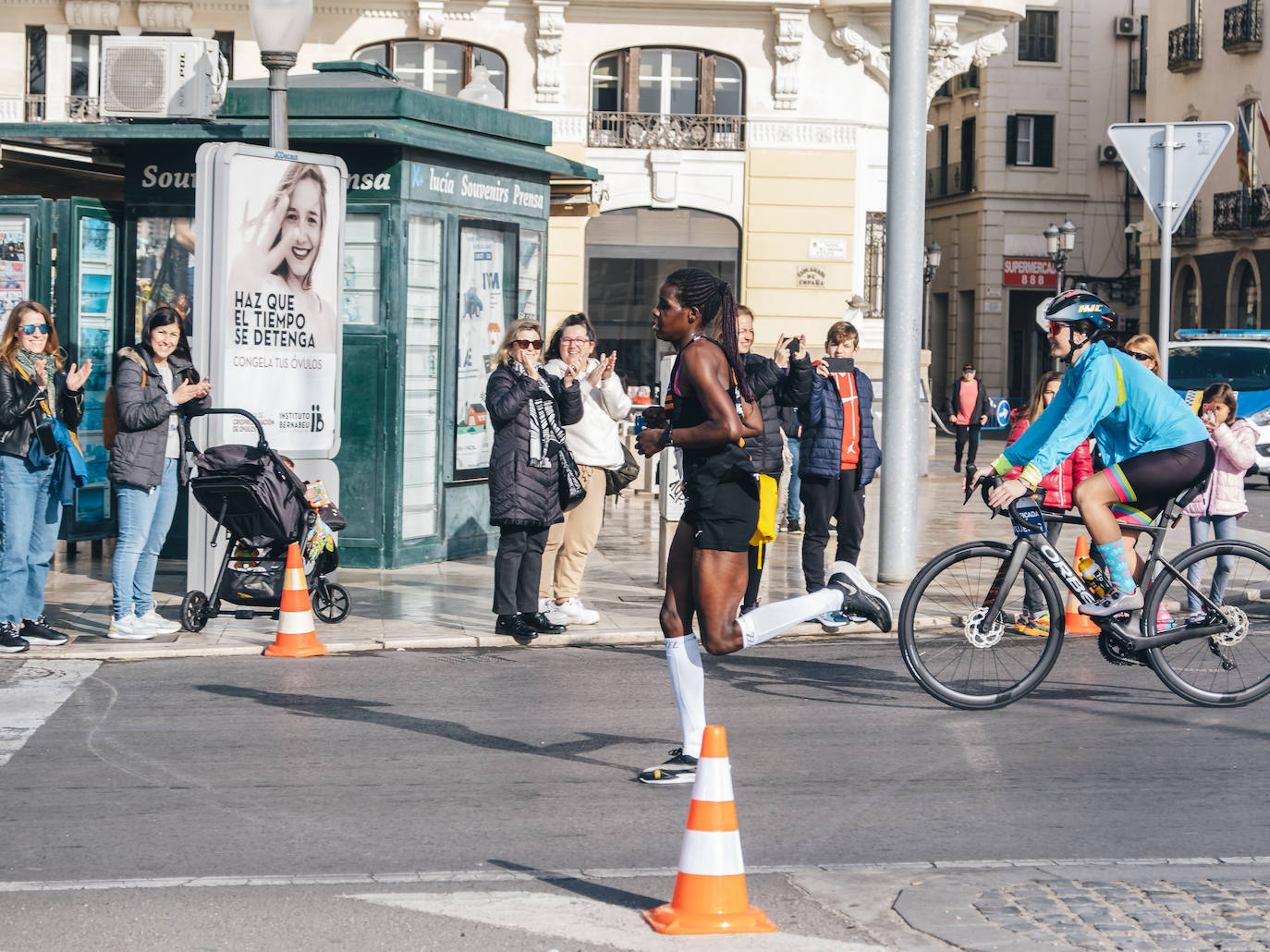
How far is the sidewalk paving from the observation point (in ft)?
32.5

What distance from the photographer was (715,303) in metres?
6.48

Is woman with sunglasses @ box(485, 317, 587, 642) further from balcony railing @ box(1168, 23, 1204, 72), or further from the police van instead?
balcony railing @ box(1168, 23, 1204, 72)

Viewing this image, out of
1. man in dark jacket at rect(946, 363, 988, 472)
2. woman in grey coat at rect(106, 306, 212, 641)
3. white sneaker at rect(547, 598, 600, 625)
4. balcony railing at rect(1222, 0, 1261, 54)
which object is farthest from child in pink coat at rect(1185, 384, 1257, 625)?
balcony railing at rect(1222, 0, 1261, 54)

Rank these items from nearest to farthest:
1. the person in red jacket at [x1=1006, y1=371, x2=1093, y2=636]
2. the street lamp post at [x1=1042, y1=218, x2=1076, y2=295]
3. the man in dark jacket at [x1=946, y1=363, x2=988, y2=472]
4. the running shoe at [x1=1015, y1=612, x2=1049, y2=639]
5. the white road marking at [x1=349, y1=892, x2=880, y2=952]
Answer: the white road marking at [x1=349, y1=892, x2=880, y2=952], the running shoe at [x1=1015, y1=612, x2=1049, y2=639], the person in red jacket at [x1=1006, y1=371, x2=1093, y2=636], the man in dark jacket at [x1=946, y1=363, x2=988, y2=472], the street lamp post at [x1=1042, y1=218, x2=1076, y2=295]

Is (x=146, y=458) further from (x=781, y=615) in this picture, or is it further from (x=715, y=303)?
(x=781, y=615)

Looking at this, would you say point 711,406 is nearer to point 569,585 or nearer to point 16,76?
point 569,585

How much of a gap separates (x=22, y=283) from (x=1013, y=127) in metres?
39.9

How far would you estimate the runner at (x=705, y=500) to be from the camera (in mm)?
6355

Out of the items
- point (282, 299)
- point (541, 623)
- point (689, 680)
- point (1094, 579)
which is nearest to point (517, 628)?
point (541, 623)

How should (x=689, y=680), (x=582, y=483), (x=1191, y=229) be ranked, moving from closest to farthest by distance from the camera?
(x=689, y=680), (x=582, y=483), (x=1191, y=229)

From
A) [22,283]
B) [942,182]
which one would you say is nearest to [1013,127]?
[942,182]

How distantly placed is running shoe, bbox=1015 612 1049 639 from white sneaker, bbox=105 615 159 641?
15.8 feet

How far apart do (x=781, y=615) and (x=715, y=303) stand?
3.78 ft

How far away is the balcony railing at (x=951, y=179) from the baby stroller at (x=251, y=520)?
4223 centimetres
